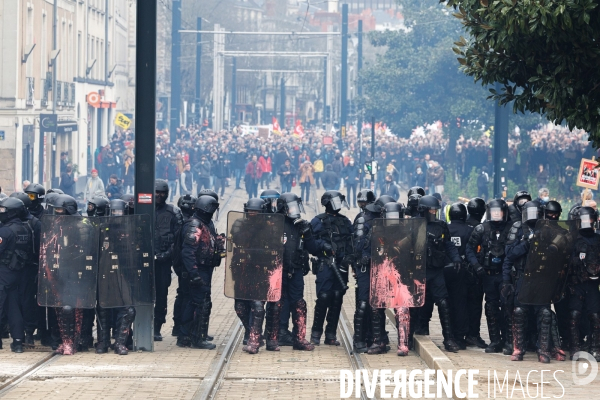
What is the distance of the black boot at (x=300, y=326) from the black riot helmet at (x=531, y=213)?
2.55 metres

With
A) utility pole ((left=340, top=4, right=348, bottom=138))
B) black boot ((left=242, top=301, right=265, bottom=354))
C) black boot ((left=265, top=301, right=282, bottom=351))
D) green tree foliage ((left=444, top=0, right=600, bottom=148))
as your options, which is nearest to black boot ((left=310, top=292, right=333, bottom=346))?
black boot ((left=265, top=301, right=282, bottom=351))

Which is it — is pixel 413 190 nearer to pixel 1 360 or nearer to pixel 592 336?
pixel 592 336

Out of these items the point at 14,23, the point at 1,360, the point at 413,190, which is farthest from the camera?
the point at 14,23

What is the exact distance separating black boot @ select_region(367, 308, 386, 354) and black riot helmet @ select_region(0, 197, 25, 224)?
12.7 ft

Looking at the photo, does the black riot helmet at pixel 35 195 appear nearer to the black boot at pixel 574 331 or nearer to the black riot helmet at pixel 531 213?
the black riot helmet at pixel 531 213

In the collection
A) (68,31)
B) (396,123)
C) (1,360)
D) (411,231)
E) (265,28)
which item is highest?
(265,28)

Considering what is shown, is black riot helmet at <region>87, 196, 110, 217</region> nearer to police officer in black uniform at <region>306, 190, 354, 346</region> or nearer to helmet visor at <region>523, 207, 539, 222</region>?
police officer in black uniform at <region>306, 190, 354, 346</region>

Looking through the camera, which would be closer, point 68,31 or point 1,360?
point 1,360

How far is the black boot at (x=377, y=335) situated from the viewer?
13016 millimetres

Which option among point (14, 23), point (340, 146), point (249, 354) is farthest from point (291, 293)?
point (340, 146)

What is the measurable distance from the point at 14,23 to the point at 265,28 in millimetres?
99221

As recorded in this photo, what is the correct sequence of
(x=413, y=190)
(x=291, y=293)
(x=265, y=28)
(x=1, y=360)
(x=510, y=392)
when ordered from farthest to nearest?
(x=265, y=28)
(x=413, y=190)
(x=291, y=293)
(x=1, y=360)
(x=510, y=392)

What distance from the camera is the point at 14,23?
38719 millimetres

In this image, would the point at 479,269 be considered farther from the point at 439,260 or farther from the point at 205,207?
the point at 205,207
